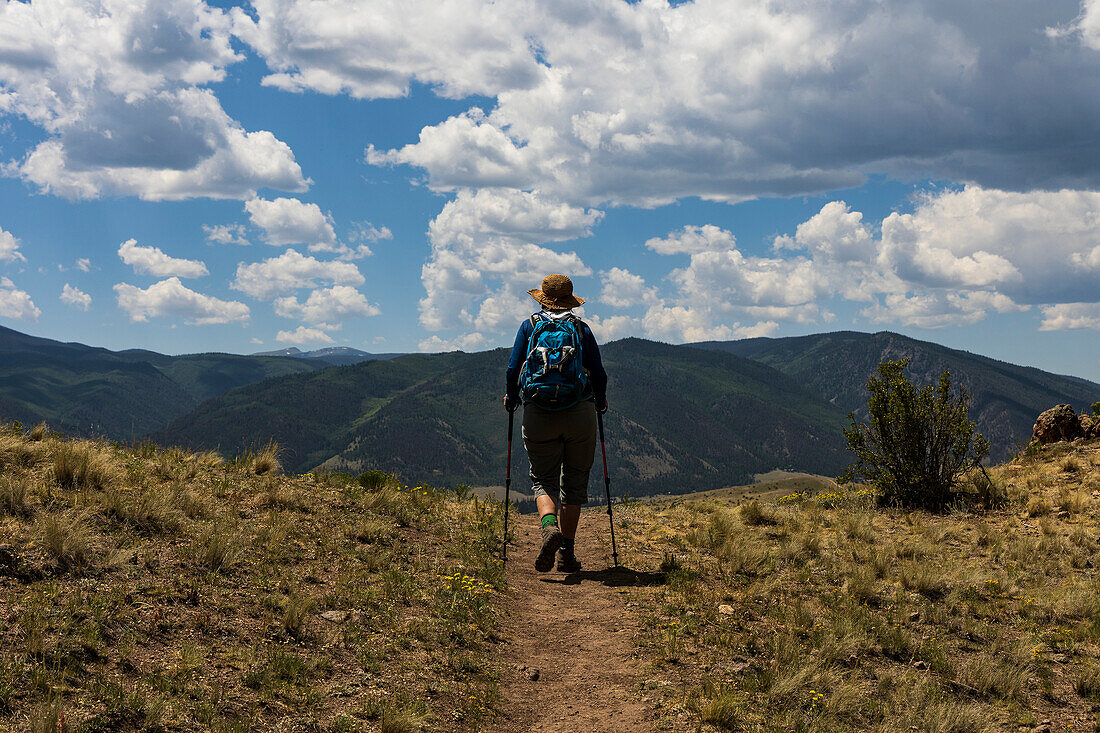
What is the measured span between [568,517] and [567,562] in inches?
27.7

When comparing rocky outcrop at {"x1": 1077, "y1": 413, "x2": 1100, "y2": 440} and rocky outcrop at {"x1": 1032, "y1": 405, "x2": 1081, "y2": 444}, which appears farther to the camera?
rocky outcrop at {"x1": 1032, "y1": 405, "x2": 1081, "y2": 444}

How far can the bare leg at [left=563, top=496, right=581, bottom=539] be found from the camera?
8.70 meters

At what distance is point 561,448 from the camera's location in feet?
28.3

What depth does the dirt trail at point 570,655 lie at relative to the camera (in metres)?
5.25

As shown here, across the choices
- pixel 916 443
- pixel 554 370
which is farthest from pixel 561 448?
pixel 916 443

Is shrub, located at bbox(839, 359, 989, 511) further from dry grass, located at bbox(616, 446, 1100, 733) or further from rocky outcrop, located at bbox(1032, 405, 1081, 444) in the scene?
rocky outcrop, located at bbox(1032, 405, 1081, 444)

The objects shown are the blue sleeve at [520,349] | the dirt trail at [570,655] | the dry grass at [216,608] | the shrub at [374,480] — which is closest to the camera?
the dry grass at [216,608]

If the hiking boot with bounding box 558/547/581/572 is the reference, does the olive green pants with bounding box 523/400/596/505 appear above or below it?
above

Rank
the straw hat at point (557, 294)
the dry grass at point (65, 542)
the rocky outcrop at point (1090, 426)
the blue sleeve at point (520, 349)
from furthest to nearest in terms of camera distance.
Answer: the rocky outcrop at point (1090, 426)
the straw hat at point (557, 294)
the blue sleeve at point (520, 349)
the dry grass at point (65, 542)

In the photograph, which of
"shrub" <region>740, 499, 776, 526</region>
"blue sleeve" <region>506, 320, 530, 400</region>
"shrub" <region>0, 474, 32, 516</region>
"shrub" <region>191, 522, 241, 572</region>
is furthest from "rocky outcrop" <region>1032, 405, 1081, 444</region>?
"shrub" <region>0, 474, 32, 516</region>

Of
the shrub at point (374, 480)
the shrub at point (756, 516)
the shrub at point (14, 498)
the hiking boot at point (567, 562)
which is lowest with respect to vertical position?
the hiking boot at point (567, 562)

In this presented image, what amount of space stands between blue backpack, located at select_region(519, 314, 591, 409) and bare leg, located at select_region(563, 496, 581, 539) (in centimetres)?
134

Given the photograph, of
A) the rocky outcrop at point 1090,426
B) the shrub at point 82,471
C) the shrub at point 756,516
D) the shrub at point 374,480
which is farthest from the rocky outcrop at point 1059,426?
the shrub at point 82,471

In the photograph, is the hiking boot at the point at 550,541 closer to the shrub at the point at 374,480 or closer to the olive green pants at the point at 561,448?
the olive green pants at the point at 561,448
